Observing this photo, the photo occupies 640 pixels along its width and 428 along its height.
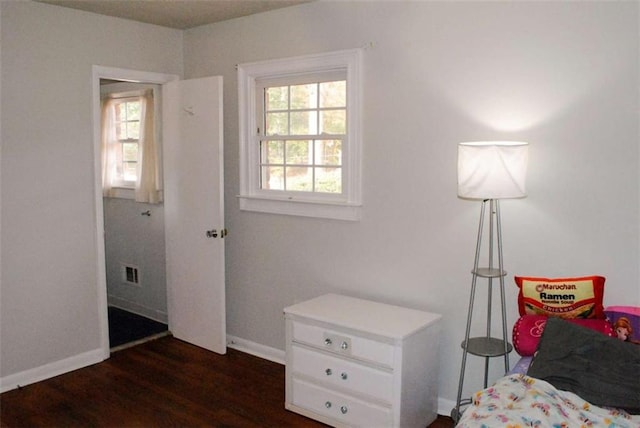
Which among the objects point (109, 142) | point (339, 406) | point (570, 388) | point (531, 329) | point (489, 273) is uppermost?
point (109, 142)

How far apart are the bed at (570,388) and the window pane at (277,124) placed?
2264mm

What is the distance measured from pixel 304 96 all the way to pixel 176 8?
1.04 meters

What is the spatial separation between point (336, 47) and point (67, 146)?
6.31 ft

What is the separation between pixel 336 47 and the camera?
348 cm

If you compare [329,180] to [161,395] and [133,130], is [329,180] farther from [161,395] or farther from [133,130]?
[133,130]

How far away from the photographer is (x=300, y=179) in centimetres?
385

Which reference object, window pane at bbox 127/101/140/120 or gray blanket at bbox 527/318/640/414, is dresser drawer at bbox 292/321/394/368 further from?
window pane at bbox 127/101/140/120

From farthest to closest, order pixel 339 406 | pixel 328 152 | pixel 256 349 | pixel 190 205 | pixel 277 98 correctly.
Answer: pixel 190 205
pixel 256 349
pixel 277 98
pixel 328 152
pixel 339 406

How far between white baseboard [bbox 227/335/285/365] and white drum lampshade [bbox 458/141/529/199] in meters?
2.06

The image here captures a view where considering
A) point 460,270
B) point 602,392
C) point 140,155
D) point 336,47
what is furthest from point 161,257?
point 602,392

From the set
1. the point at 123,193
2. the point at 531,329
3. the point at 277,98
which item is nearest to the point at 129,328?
the point at 123,193

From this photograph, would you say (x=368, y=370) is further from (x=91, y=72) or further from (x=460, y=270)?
(x=91, y=72)

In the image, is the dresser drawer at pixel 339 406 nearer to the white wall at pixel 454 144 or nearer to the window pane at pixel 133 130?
the white wall at pixel 454 144

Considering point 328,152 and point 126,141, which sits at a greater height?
point 126,141
